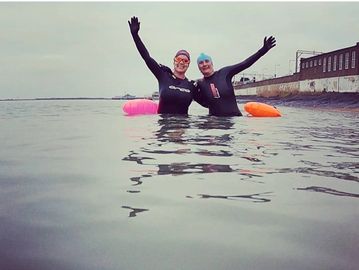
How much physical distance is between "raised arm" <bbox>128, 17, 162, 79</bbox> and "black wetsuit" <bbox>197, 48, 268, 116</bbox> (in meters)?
1.14

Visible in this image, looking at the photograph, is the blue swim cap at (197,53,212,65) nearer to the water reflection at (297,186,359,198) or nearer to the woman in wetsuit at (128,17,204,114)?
the woman in wetsuit at (128,17,204,114)

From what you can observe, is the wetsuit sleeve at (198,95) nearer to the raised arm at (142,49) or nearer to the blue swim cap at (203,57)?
the blue swim cap at (203,57)

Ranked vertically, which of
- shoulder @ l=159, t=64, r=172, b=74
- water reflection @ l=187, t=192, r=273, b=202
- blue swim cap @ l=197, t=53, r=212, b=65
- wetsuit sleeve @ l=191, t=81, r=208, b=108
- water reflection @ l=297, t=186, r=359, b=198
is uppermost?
blue swim cap @ l=197, t=53, r=212, b=65

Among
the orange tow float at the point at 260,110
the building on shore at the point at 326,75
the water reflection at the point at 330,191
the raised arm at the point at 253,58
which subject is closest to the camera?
the water reflection at the point at 330,191

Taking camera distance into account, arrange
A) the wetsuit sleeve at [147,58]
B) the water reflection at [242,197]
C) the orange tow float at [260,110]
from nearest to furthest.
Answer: the water reflection at [242,197] → the wetsuit sleeve at [147,58] → the orange tow float at [260,110]

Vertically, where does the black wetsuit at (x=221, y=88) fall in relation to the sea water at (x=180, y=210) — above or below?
above

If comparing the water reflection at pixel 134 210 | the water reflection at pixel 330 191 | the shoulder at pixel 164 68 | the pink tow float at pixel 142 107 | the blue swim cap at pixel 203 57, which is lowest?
the water reflection at pixel 330 191

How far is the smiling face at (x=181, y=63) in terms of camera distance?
8.83 metres

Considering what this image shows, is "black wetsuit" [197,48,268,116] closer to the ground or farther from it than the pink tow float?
farther from it

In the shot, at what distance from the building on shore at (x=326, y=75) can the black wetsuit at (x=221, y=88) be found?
21353mm

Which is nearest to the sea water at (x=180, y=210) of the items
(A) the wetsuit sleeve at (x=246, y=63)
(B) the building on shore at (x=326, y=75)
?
(A) the wetsuit sleeve at (x=246, y=63)

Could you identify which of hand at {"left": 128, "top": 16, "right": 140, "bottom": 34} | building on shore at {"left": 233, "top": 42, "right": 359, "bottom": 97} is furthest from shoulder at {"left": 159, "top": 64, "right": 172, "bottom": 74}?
building on shore at {"left": 233, "top": 42, "right": 359, "bottom": 97}

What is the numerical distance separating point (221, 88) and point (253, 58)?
1.09 meters

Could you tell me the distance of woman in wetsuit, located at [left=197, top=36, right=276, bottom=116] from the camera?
8.90 meters
